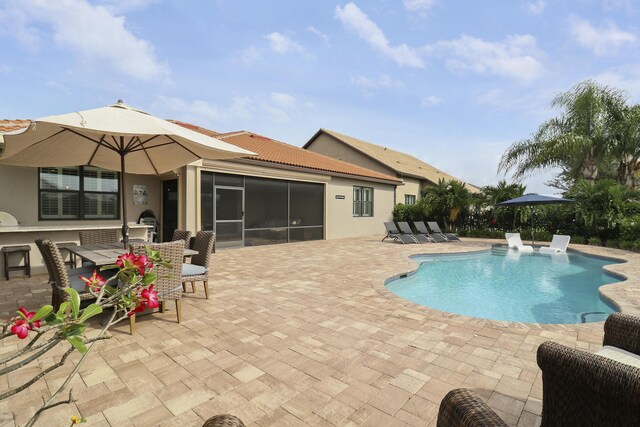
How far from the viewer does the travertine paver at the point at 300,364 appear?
2451 mm

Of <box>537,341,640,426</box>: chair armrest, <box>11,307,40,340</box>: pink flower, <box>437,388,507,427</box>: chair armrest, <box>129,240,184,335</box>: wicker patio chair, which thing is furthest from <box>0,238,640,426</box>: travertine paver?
<box>11,307,40,340</box>: pink flower

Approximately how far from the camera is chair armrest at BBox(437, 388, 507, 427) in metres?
1.15

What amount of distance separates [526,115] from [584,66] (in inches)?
131

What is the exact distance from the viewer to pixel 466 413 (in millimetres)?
1214

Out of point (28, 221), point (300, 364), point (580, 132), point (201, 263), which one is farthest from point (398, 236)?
point (28, 221)

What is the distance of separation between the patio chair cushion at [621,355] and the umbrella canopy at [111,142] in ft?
15.1

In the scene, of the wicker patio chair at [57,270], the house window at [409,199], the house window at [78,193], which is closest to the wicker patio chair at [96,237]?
the house window at [78,193]

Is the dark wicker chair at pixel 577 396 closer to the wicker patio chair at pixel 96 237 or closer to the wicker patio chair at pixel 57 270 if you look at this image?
the wicker patio chair at pixel 57 270

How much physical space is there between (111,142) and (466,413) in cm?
635

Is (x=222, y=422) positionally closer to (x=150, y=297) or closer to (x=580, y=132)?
(x=150, y=297)

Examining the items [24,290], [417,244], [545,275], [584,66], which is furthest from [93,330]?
[584,66]

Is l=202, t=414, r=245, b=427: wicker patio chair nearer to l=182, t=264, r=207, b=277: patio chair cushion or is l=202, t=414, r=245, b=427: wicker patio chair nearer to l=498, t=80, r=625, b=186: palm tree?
l=182, t=264, r=207, b=277: patio chair cushion

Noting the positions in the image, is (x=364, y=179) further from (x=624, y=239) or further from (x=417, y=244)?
(x=624, y=239)

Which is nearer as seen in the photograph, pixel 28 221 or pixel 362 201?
pixel 28 221
